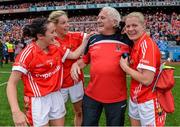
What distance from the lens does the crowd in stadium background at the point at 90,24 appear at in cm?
3087

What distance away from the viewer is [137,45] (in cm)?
436

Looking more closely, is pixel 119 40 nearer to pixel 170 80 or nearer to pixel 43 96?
pixel 170 80

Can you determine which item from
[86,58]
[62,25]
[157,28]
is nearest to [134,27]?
[86,58]

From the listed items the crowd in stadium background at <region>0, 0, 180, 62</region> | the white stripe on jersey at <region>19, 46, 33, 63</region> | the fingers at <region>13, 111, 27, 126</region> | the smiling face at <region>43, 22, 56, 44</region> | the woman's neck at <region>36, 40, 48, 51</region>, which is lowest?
the crowd in stadium background at <region>0, 0, 180, 62</region>

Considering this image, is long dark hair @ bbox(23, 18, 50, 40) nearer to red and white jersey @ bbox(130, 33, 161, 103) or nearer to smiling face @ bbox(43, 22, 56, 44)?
smiling face @ bbox(43, 22, 56, 44)

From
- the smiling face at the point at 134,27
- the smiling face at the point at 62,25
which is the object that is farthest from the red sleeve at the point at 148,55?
the smiling face at the point at 62,25

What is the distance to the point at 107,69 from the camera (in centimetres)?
464

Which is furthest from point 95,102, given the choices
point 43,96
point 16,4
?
point 16,4

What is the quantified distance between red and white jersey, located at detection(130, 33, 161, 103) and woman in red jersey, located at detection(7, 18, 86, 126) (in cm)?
88

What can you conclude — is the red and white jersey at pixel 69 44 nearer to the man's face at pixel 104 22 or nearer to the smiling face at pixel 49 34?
the man's face at pixel 104 22

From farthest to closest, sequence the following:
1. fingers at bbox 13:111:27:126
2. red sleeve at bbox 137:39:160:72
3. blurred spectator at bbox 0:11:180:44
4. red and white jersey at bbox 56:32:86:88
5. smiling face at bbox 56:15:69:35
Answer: blurred spectator at bbox 0:11:180:44, red and white jersey at bbox 56:32:86:88, smiling face at bbox 56:15:69:35, red sleeve at bbox 137:39:160:72, fingers at bbox 13:111:27:126

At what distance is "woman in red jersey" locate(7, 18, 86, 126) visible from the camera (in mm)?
→ 4344

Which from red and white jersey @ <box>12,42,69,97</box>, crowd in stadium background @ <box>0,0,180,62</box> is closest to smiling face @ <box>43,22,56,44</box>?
red and white jersey @ <box>12,42,69,97</box>

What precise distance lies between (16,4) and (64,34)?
5571cm
